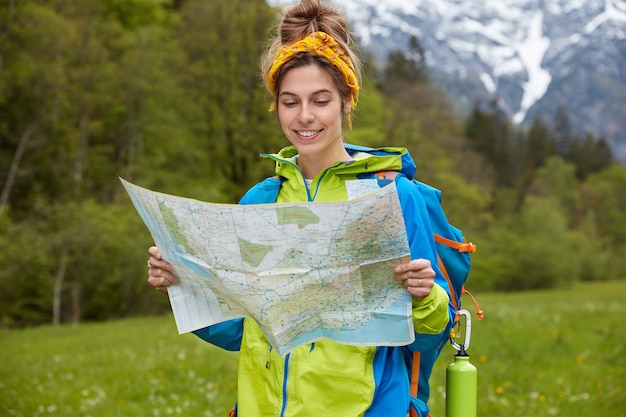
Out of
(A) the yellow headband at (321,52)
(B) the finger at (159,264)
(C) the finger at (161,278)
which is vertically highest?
(A) the yellow headband at (321,52)

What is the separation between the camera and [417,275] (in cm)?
203

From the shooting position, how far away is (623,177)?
74.2m

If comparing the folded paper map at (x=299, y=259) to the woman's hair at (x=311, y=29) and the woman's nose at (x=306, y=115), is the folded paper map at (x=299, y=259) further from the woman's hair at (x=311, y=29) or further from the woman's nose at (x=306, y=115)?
the woman's hair at (x=311, y=29)

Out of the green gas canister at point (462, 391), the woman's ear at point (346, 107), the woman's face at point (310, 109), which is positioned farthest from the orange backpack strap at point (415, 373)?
the woman's ear at point (346, 107)

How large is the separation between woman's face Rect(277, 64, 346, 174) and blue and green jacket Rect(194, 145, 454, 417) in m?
0.10

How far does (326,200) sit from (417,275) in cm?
48

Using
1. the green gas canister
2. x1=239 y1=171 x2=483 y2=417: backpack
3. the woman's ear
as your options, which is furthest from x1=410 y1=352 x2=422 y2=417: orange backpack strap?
the woman's ear

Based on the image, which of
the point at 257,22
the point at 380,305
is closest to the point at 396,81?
the point at 257,22

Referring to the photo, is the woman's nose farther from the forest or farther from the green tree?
the green tree

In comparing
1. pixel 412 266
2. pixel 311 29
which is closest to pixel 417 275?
pixel 412 266

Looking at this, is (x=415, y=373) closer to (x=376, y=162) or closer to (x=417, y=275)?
(x=417, y=275)

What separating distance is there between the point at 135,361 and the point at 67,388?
5.60 feet

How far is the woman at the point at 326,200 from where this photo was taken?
7.20 feet

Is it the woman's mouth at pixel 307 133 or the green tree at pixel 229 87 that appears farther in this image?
the green tree at pixel 229 87
